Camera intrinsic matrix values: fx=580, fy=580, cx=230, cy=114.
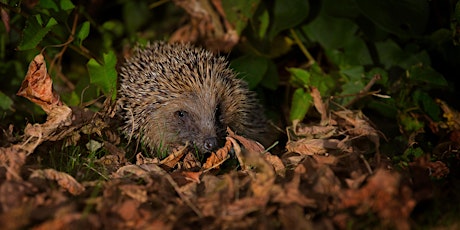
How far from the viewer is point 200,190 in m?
2.79

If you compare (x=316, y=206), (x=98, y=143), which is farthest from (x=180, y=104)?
(x=316, y=206)

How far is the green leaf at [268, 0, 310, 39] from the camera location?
4395mm

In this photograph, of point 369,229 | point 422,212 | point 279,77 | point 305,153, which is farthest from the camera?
point 279,77

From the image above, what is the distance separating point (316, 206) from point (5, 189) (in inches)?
50.5

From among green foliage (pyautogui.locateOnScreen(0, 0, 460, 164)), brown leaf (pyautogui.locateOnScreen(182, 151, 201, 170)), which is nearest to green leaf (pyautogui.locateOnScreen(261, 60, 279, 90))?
green foliage (pyautogui.locateOnScreen(0, 0, 460, 164))

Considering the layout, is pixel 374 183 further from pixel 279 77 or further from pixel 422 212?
pixel 279 77

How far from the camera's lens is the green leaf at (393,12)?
4.04m

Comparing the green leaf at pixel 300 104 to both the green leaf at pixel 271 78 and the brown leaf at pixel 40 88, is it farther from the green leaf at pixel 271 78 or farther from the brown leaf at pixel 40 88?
the brown leaf at pixel 40 88

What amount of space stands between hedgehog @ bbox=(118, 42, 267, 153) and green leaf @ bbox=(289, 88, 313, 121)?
1.46ft

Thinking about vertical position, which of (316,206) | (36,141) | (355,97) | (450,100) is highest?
(36,141)

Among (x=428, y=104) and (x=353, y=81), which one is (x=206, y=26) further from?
(x=428, y=104)

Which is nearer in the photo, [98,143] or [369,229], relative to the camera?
[369,229]

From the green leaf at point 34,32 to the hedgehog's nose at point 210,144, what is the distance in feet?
3.95

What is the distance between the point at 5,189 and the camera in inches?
92.7
